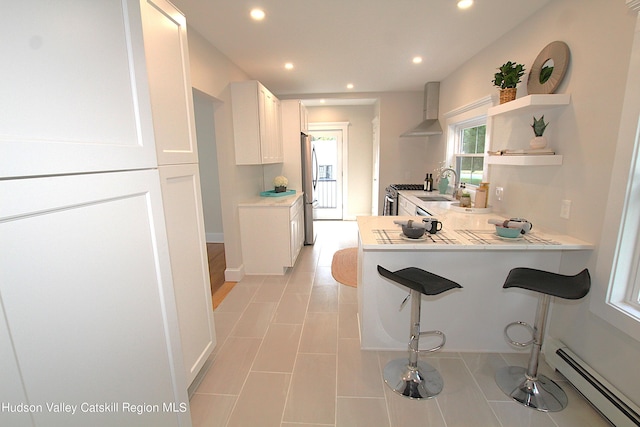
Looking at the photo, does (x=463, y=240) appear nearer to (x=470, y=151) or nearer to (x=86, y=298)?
(x=86, y=298)

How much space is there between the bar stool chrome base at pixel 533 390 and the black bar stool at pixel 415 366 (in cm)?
41

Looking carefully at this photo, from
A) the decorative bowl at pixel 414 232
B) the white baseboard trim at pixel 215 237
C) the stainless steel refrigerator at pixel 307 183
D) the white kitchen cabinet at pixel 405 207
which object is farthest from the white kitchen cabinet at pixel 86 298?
the white baseboard trim at pixel 215 237

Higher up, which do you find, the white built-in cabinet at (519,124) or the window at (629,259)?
the white built-in cabinet at (519,124)

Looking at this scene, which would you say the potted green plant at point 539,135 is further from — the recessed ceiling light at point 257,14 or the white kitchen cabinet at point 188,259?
the white kitchen cabinet at point 188,259

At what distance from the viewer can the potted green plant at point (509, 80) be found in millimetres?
2264

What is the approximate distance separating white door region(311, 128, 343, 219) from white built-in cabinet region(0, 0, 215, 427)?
5.17 m

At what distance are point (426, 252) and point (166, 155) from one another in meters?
1.75

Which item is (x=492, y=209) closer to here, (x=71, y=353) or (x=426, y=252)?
(x=426, y=252)

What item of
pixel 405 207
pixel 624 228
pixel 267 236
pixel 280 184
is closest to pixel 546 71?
pixel 624 228

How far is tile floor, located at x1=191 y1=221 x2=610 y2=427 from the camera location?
1613 mm

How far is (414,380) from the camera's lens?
1.85 metres

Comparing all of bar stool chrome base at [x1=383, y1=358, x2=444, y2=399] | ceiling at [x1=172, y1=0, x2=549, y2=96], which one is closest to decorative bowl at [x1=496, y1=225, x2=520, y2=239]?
bar stool chrome base at [x1=383, y1=358, x2=444, y2=399]

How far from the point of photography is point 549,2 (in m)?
2.05

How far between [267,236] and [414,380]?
2.23m
